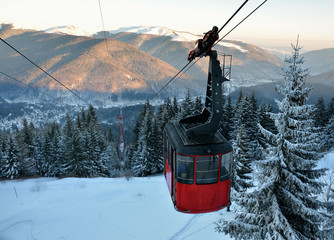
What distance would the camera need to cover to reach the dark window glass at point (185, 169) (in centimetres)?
723

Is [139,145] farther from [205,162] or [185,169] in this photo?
[205,162]

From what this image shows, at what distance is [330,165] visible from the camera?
77.2 ft

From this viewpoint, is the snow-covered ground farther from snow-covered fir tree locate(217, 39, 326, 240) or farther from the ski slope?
snow-covered fir tree locate(217, 39, 326, 240)

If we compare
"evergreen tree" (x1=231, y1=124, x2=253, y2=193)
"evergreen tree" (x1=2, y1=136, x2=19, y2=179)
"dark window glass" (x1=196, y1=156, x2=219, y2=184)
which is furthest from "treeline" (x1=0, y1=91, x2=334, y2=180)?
"dark window glass" (x1=196, y1=156, x2=219, y2=184)

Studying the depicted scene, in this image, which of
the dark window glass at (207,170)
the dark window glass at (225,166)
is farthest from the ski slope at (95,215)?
the dark window glass at (207,170)

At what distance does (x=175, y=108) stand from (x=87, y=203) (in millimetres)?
26538

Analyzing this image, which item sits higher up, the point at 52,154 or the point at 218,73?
the point at 218,73

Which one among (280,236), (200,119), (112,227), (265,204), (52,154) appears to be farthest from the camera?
(52,154)

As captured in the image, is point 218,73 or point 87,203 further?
point 87,203

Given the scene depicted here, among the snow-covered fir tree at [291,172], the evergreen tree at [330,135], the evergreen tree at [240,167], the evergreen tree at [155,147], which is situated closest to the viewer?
the snow-covered fir tree at [291,172]

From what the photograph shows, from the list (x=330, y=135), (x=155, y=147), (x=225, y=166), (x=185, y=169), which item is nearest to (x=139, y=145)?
(x=155, y=147)

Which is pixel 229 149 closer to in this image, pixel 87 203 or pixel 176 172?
pixel 176 172

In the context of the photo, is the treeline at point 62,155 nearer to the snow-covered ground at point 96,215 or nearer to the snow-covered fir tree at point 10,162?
→ the snow-covered fir tree at point 10,162

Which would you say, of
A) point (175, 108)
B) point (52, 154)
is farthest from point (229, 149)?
point (52, 154)
